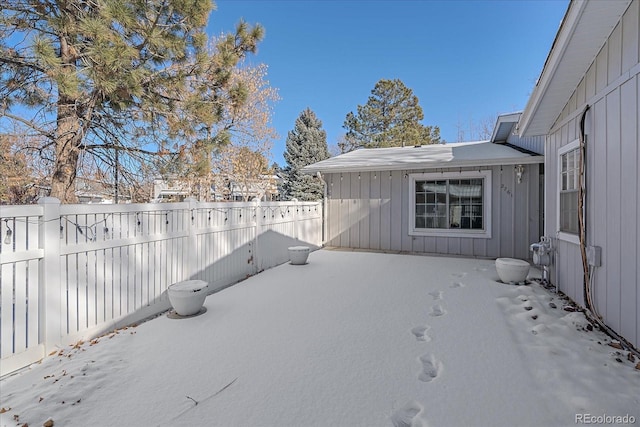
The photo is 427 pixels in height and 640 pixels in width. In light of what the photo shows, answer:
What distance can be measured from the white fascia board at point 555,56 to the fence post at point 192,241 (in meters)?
4.55

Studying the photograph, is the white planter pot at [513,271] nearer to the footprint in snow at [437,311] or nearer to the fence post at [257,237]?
the footprint in snow at [437,311]

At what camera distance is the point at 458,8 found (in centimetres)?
1277

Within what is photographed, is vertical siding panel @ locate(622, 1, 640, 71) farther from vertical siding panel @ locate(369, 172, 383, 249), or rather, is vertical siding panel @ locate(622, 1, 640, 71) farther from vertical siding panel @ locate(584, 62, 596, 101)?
vertical siding panel @ locate(369, 172, 383, 249)

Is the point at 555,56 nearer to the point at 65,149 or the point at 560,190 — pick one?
the point at 560,190

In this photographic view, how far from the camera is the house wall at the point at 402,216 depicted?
22.9ft

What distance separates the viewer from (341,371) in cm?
243

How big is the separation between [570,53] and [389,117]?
18.4m

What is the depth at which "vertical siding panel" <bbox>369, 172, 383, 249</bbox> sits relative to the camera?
8.41 metres

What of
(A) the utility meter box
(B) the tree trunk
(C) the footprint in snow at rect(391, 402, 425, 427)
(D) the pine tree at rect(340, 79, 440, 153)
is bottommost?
(C) the footprint in snow at rect(391, 402, 425, 427)

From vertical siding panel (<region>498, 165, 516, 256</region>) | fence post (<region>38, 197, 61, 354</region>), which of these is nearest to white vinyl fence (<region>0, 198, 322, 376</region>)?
fence post (<region>38, 197, 61, 354</region>)

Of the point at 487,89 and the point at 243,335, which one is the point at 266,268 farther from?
the point at 487,89

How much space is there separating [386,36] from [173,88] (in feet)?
46.8

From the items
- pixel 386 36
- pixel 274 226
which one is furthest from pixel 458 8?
pixel 274 226

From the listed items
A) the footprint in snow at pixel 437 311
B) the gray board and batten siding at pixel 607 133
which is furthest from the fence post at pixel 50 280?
the gray board and batten siding at pixel 607 133
